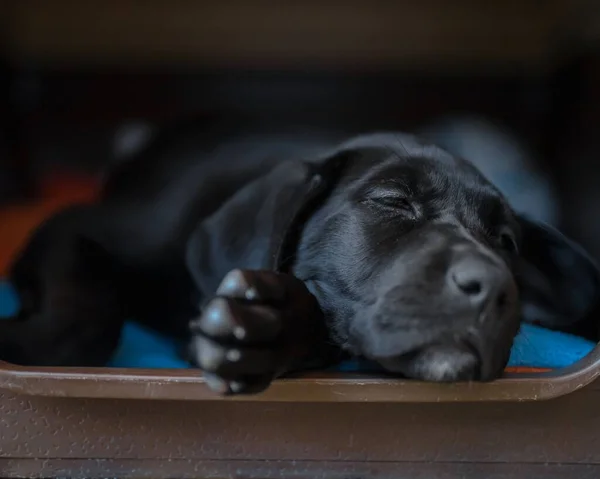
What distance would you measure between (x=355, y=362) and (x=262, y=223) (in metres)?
0.25

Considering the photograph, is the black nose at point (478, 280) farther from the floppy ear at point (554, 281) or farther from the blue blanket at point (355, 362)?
the floppy ear at point (554, 281)

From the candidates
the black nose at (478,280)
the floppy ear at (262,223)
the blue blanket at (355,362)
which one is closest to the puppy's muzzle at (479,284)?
the black nose at (478,280)

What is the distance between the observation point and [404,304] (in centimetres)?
85

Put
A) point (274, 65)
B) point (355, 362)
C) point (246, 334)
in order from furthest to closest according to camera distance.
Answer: point (274, 65) → point (355, 362) → point (246, 334)

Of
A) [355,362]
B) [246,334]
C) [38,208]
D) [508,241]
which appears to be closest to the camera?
[246,334]

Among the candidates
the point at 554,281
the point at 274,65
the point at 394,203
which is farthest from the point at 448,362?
the point at 274,65

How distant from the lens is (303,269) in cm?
106

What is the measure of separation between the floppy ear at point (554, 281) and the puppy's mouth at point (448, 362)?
405mm

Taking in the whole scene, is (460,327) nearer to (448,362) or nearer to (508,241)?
(448,362)

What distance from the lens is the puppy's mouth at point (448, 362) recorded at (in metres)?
0.80

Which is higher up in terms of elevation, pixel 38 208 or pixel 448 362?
pixel 448 362

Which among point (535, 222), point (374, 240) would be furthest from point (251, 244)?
point (535, 222)

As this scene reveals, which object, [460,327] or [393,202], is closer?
[460,327]

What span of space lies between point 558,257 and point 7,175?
1.85 meters
